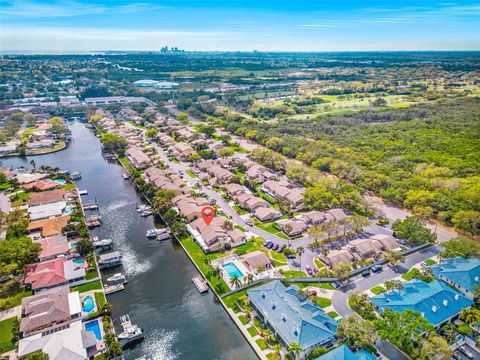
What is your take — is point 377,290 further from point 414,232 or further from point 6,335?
point 6,335

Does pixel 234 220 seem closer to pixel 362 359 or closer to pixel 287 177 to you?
pixel 287 177

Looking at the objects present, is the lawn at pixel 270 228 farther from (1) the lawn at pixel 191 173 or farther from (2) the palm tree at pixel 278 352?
(1) the lawn at pixel 191 173

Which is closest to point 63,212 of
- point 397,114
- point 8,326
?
point 8,326

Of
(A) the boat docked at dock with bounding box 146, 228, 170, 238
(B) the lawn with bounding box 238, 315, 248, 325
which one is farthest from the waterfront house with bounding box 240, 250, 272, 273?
(A) the boat docked at dock with bounding box 146, 228, 170, 238

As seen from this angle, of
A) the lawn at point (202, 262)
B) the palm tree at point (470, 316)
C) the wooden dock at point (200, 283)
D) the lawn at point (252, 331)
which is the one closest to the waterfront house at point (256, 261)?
the lawn at point (202, 262)

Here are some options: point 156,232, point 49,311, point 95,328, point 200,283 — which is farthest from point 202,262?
point 49,311
